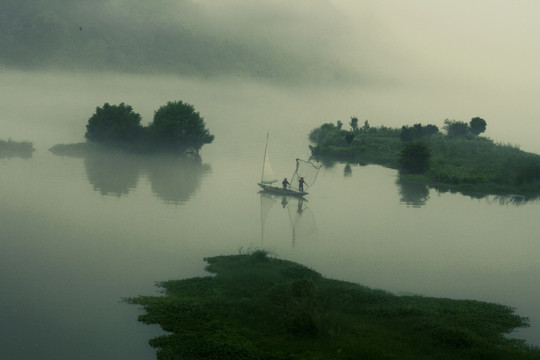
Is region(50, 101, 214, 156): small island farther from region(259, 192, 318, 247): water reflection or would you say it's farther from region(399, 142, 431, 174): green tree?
region(259, 192, 318, 247): water reflection

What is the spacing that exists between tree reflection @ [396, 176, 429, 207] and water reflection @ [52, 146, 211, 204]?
81.9ft

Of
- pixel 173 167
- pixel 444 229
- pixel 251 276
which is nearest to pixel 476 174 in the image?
pixel 444 229

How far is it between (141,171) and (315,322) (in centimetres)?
6250

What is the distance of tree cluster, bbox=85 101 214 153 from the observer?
97750 millimetres

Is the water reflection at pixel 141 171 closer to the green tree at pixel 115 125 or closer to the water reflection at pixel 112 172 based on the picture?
the water reflection at pixel 112 172

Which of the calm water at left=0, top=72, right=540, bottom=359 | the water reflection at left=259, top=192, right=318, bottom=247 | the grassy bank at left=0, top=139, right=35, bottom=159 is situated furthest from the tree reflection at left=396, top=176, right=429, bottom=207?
the grassy bank at left=0, top=139, right=35, bottom=159

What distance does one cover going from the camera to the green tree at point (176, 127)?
98.4m

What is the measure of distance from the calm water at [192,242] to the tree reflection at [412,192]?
0.29 meters

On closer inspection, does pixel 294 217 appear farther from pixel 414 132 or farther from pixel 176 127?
pixel 414 132

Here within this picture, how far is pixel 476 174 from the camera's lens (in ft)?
262

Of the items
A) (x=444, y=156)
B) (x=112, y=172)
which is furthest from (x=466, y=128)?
(x=112, y=172)

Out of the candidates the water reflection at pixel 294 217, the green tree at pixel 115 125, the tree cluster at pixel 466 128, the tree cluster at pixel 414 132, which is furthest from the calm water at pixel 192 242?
the tree cluster at pixel 466 128

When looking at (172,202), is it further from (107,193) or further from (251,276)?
(251,276)

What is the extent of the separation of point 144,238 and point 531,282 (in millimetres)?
25988
